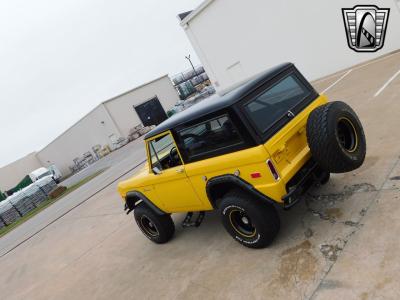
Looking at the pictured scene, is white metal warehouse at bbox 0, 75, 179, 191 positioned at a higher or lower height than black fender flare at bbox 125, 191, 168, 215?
higher

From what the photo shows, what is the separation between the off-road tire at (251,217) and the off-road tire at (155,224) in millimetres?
1766

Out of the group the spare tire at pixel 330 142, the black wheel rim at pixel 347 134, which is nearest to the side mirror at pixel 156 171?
the spare tire at pixel 330 142

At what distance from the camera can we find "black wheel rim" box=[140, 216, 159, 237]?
6352 millimetres

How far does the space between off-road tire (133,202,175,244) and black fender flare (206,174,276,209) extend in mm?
1555

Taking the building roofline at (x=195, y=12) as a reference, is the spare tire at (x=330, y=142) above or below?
below

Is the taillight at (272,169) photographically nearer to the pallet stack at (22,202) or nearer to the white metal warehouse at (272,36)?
the white metal warehouse at (272,36)

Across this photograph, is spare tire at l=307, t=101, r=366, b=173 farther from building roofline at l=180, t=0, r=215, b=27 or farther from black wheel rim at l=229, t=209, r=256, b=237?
building roofline at l=180, t=0, r=215, b=27

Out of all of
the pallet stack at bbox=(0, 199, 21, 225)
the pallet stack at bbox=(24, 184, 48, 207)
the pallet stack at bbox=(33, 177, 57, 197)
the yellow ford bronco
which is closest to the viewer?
the yellow ford bronco

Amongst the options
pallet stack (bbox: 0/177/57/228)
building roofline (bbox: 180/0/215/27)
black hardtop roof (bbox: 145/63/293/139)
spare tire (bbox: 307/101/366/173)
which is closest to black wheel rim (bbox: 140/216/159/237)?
black hardtop roof (bbox: 145/63/293/139)

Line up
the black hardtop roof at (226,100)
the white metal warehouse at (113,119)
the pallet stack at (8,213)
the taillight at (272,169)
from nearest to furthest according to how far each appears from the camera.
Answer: the taillight at (272,169), the black hardtop roof at (226,100), the pallet stack at (8,213), the white metal warehouse at (113,119)

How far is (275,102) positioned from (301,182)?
41.4 inches

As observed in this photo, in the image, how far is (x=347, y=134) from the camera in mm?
4574

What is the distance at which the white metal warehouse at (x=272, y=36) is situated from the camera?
49.1 ft

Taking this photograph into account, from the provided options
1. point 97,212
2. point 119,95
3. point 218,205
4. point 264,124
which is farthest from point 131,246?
point 119,95
